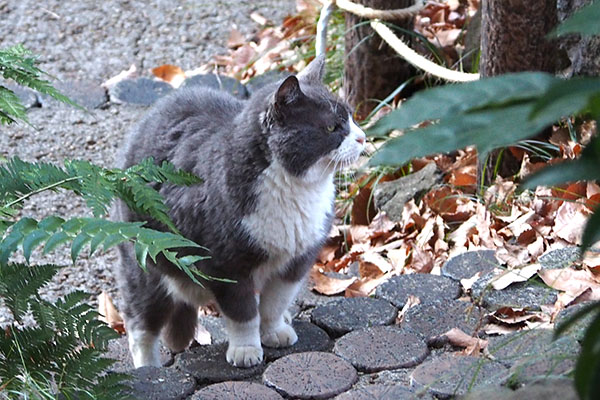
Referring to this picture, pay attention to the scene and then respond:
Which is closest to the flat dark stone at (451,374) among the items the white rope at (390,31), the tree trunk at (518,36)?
the tree trunk at (518,36)

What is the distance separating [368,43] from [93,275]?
1806mm

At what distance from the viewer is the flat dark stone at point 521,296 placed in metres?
2.53

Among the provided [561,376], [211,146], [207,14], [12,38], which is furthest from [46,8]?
[561,376]

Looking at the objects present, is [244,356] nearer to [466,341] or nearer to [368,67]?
[466,341]

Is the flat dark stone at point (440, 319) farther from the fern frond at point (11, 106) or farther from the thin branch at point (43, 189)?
the fern frond at point (11, 106)

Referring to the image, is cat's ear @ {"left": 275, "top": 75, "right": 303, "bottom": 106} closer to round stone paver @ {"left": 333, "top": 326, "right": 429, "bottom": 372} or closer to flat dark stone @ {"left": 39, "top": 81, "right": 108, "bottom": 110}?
round stone paver @ {"left": 333, "top": 326, "right": 429, "bottom": 372}

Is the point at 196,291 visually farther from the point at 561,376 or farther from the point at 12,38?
the point at 12,38

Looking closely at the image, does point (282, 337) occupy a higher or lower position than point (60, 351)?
lower

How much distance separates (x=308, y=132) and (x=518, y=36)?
109cm

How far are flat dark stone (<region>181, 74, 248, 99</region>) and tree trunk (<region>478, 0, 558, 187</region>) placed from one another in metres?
2.05

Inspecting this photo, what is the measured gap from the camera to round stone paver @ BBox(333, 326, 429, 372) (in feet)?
7.82

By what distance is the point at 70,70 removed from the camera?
5.48 meters

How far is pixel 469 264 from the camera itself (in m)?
3.00

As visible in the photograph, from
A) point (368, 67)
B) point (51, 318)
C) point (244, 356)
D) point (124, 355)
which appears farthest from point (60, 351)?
point (368, 67)
